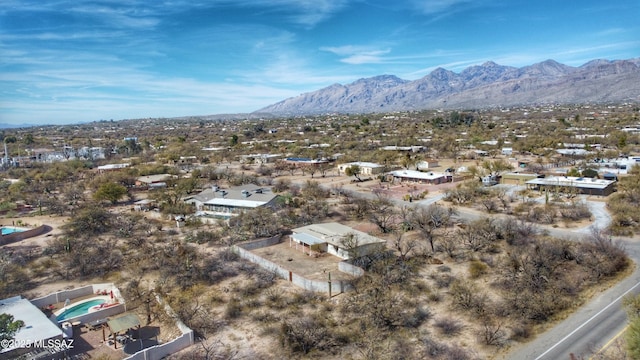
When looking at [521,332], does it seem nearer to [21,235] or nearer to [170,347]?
[170,347]

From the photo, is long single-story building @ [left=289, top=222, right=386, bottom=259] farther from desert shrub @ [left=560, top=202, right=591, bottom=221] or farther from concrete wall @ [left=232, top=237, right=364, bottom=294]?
desert shrub @ [left=560, top=202, right=591, bottom=221]

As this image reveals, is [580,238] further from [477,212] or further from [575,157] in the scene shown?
[575,157]

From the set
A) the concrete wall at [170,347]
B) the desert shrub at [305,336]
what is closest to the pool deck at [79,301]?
the concrete wall at [170,347]

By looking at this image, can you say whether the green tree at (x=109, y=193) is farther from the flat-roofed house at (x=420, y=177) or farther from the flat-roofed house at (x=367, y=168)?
the flat-roofed house at (x=420, y=177)

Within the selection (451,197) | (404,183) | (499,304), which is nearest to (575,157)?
(404,183)

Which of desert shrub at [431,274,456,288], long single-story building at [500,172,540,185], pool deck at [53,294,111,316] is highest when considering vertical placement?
long single-story building at [500,172,540,185]

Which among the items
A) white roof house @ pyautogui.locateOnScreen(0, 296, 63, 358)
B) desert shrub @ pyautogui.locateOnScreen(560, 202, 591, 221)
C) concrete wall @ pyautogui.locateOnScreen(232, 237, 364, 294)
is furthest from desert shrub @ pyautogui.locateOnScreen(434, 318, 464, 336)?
desert shrub @ pyautogui.locateOnScreen(560, 202, 591, 221)
